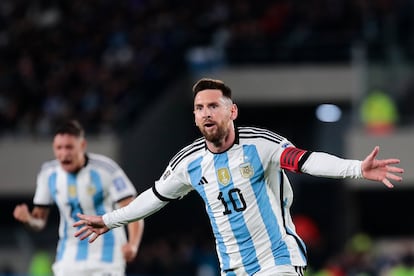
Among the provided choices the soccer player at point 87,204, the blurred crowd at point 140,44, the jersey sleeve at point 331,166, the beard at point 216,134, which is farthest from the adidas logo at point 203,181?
the blurred crowd at point 140,44

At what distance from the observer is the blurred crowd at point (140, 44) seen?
823 inches

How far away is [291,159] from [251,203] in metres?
0.46

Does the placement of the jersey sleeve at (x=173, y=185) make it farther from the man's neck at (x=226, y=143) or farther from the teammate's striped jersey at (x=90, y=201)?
the teammate's striped jersey at (x=90, y=201)

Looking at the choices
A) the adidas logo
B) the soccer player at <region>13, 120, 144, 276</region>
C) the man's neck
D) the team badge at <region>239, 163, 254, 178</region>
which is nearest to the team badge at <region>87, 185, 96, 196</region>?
the soccer player at <region>13, 120, 144, 276</region>

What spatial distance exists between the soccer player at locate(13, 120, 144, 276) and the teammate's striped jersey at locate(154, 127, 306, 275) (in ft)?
7.23

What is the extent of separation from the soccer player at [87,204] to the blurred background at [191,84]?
916 cm

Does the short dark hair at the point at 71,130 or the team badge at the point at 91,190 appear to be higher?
the short dark hair at the point at 71,130

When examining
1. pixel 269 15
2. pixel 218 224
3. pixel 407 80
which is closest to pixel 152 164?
pixel 269 15

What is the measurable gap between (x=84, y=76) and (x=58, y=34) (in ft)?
6.06

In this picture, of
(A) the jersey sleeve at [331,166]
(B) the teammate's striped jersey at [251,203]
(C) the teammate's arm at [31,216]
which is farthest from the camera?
(C) the teammate's arm at [31,216]

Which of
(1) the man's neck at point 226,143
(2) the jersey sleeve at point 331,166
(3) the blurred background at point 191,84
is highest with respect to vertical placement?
(3) the blurred background at point 191,84

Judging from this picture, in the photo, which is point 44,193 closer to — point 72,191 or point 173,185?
point 72,191

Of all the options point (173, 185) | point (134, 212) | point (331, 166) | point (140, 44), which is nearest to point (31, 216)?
point (134, 212)

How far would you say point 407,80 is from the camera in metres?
18.7
